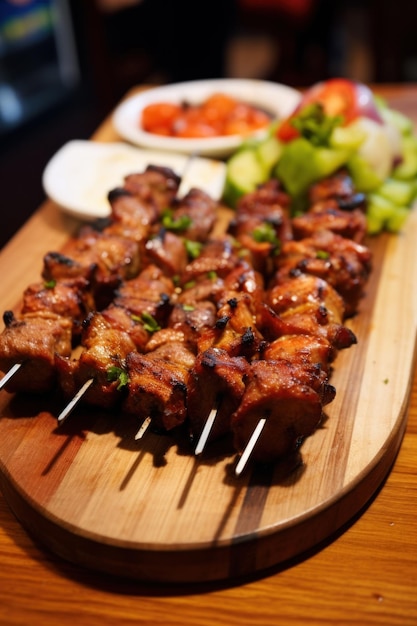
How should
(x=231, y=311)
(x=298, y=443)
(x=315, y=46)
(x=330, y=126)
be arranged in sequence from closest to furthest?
1. (x=298, y=443)
2. (x=231, y=311)
3. (x=330, y=126)
4. (x=315, y=46)

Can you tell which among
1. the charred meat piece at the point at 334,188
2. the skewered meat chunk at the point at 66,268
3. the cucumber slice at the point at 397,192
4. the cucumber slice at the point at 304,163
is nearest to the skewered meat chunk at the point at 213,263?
the skewered meat chunk at the point at 66,268

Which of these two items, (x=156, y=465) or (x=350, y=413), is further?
(x=350, y=413)

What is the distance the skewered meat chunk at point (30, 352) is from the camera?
275 centimetres

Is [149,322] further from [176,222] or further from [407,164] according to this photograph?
[407,164]

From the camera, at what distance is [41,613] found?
2193mm

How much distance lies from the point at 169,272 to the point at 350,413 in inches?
50.9

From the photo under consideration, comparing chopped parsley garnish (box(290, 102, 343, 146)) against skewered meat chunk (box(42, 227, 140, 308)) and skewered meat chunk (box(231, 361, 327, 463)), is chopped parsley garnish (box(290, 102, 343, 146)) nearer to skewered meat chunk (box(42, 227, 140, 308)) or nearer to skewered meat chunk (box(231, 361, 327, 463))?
skewered meat chunk (box(42, 227, 140, 308))

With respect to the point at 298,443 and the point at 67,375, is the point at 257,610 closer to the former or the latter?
the point at 298,443

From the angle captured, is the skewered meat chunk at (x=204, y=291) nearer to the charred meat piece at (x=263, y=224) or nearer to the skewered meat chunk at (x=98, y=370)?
the charred meat piece at (x=263, y=224)

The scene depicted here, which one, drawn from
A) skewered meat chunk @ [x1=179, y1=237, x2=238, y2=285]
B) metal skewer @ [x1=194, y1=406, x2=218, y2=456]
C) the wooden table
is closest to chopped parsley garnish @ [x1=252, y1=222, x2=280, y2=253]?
skewered meat chunk @ [x1=179, y1=237, x2=238, y2=285]

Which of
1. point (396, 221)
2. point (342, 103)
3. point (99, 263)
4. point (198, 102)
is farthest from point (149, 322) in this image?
point (198, 102)

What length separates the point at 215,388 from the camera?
2.55 m

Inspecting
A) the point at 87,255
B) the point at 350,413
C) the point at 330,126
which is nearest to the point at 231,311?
the point at 350,413

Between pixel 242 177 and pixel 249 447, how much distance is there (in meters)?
2.48
